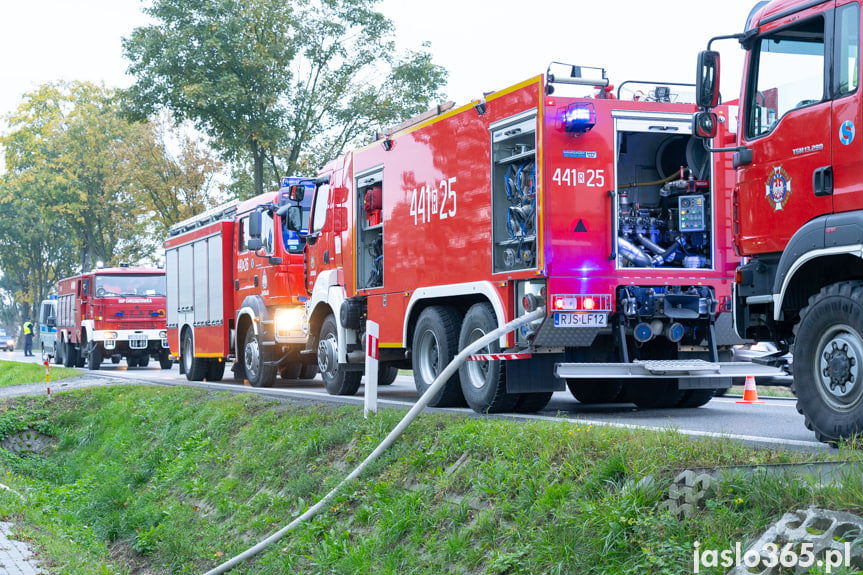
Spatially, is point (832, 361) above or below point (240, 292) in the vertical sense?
below

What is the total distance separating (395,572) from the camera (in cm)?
653

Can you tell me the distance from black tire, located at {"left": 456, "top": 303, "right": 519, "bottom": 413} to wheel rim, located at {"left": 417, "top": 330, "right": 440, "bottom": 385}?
2.20ft

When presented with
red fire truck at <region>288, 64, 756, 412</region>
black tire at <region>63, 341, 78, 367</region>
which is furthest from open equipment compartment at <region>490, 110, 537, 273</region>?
black tire at <region>63, 341, 78, 367</region>

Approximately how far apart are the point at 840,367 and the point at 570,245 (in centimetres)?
330

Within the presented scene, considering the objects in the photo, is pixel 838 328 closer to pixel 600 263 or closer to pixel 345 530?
pixel 600 263

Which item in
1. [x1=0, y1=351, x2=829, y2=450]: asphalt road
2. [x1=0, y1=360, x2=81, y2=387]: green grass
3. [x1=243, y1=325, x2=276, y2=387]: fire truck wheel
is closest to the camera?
[x1=0, y1=351, x2=829, y2=450]: asphalt road

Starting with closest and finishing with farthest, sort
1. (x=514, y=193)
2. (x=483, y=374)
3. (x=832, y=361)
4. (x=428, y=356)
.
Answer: (x=832, y=361) < (x=514, y=193) < (x=483, y=374) < (x=428, y=356)

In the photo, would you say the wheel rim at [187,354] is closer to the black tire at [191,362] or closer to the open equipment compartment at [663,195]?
the black tire at [191,362]

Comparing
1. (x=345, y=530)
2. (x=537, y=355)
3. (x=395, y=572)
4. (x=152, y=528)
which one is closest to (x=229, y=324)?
(x=152, y=528)

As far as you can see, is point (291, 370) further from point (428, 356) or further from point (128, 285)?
point (128, 285)

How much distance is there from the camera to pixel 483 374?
33.9ft

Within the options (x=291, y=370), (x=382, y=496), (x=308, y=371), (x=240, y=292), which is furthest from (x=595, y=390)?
(x=308, y=371)

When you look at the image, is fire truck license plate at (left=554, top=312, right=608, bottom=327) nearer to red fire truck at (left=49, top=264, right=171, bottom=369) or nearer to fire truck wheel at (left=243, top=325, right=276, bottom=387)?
fire truck wheel at (left=243, top=325, right=276, bottom=387)

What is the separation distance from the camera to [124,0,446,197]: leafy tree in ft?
87.5
